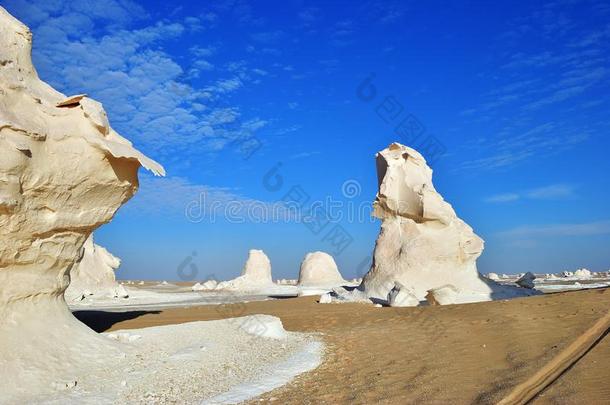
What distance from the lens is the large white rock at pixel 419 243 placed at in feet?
53.2

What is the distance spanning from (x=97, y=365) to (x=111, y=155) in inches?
117

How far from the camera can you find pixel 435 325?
1000cm

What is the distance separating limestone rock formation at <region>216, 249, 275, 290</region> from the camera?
106ft

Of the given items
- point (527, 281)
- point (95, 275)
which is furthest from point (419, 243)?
point (95, 275)

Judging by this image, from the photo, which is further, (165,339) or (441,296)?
(441,296)

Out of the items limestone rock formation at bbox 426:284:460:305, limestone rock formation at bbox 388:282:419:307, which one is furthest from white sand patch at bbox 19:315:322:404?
limestone rock formation at bbox 426:284:460:305

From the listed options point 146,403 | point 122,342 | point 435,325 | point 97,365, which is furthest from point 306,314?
point 146,403

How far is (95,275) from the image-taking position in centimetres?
2420

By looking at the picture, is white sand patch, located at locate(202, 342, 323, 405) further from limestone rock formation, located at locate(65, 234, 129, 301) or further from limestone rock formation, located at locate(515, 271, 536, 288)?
limestone rock formation, located at locate(65, 234, 129, 301)

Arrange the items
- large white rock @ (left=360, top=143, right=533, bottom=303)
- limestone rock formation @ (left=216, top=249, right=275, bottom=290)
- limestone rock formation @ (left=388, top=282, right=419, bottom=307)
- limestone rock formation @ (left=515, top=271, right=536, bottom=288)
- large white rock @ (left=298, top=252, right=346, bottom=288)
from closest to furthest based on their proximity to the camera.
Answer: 1. limestone rock formation @ (left=388, top=282, right=419, bottom=307)
2. large white rock @ (left=360, top=143, right=533, bottom=303)
3. limestone rock formation @ (left=515, top=271, right=536, bottom=288)
4. limestone rock formation @ (left=216, top=249, right=275, bottom=290)
5. large white rock @ (left=298, top=252, right=346, bottom=288)

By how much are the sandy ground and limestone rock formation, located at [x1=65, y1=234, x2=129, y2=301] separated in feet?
33.6

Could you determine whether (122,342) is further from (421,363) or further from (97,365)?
(421,363)

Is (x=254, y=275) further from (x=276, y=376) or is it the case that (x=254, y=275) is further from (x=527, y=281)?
(x=276, y=376)

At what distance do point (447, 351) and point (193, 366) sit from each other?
3.85m
